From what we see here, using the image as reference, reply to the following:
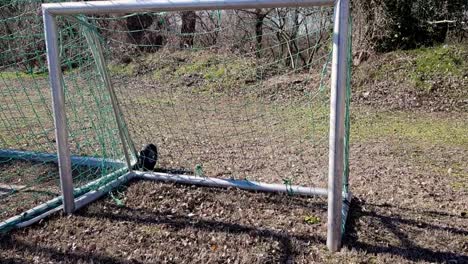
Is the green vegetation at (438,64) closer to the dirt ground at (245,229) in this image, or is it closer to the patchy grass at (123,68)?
the dirt ground at (245,229)

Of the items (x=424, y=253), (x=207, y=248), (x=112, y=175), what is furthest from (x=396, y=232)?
(x=112, y=175)

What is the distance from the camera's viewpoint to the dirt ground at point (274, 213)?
3.15m

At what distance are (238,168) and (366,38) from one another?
669cm

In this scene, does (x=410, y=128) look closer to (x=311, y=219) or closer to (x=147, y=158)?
(x=311, y=219)

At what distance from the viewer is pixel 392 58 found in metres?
9.88

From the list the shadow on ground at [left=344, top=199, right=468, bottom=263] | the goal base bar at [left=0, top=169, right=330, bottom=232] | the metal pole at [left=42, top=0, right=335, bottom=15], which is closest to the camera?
the metal pole at [left=42, top=0, right=335, bottom=15]

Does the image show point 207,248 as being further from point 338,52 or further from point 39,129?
point 39,129

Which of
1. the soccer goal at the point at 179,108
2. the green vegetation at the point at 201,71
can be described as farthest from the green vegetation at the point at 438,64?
the green vegetation at the point at 201,71

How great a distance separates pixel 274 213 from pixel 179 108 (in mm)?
5623

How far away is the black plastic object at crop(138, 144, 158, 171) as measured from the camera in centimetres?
494

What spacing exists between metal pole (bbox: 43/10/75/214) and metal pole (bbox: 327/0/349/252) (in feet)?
7.17

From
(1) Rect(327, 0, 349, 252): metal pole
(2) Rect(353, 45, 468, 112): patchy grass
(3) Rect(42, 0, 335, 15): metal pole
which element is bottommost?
(2) Rect(353, 45, 468, 112): patchy grass

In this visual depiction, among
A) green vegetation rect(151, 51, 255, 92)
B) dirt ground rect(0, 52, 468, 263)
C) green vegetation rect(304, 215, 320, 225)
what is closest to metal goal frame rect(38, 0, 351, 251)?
dirt ground rect(0, 52, 468, 263)

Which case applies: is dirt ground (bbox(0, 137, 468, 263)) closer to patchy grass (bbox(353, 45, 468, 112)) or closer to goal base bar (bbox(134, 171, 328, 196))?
goal base bar (bbox(134, 171, 328, 196))
